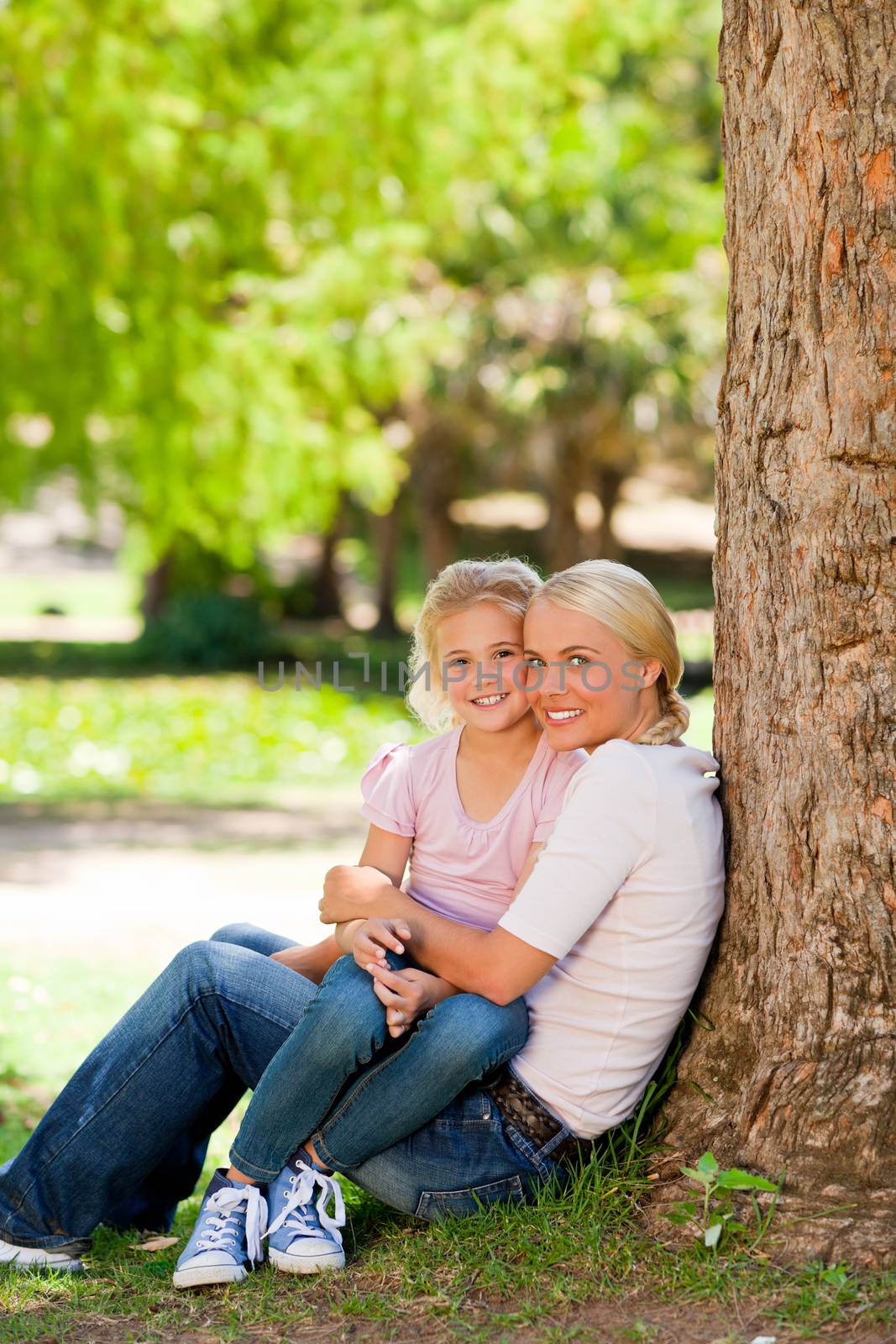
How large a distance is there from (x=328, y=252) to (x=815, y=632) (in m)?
12.9

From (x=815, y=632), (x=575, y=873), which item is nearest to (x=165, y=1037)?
(x=575, y=873)

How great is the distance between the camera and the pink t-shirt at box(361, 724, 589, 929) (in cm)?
320

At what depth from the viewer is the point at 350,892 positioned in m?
3.13

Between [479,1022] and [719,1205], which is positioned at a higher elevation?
[479,1022]

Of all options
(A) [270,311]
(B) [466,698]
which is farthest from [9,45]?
(B) [466,698]

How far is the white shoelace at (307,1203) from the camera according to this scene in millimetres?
2947

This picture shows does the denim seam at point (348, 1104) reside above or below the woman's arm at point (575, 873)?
below

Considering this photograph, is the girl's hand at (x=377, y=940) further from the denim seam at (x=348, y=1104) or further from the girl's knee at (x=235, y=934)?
the girl's knee at (x=235, y=934)

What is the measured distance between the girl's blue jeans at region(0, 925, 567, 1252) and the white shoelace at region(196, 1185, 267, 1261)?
0.27 feet

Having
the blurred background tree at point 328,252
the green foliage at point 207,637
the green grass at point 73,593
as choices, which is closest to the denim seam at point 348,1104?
the blurred background tree at point 328,252

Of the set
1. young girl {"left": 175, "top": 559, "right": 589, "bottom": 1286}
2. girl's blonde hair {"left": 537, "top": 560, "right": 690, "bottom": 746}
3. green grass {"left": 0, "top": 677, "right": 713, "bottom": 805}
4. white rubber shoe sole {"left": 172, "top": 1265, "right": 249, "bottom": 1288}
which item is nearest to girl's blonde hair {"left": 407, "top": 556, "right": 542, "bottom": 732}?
young girl {"left": 175, "top": 559, "right": 589, "bottom": 1286}

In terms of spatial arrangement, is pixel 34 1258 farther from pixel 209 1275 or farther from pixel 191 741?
pixel 191 741

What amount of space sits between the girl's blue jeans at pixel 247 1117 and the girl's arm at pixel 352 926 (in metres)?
0.14

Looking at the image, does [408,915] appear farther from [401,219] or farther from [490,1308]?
[401,219]
